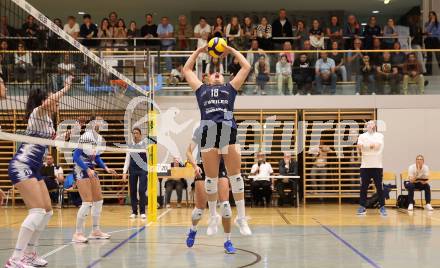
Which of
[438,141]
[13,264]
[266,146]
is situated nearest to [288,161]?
[266,146]

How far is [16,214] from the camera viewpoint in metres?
17.5

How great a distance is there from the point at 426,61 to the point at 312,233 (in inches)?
432

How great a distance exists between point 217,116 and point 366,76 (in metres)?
13.3

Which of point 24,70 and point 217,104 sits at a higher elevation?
point 24,70

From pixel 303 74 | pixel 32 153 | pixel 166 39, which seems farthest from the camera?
pixel 166 39

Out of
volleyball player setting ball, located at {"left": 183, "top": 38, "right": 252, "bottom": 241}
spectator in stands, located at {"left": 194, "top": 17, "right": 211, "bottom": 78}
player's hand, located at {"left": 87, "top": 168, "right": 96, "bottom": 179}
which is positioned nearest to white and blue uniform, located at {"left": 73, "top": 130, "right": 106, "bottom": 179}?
player's hand, located at {"left": 87, "top": 168, "right": 96, "bottom": 179}

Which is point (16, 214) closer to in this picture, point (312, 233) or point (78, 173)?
point (78, 173)

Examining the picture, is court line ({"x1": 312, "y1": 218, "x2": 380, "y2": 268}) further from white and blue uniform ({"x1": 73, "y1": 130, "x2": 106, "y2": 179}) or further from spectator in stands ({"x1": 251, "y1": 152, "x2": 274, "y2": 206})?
spectator in stands ({"x1": 251, "y1": 152, "x2": 274, "y2": 206})

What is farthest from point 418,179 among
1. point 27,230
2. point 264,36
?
point 27,230

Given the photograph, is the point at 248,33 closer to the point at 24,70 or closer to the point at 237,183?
the point at 24,70

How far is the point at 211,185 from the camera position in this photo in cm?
876

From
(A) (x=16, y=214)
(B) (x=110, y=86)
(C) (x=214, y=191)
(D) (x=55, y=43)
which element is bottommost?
(A) (x=16, y=214)

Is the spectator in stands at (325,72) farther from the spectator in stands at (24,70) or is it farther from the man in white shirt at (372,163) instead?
the spectator in stands at (24,70)

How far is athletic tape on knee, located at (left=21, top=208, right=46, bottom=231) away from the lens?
753 cm
